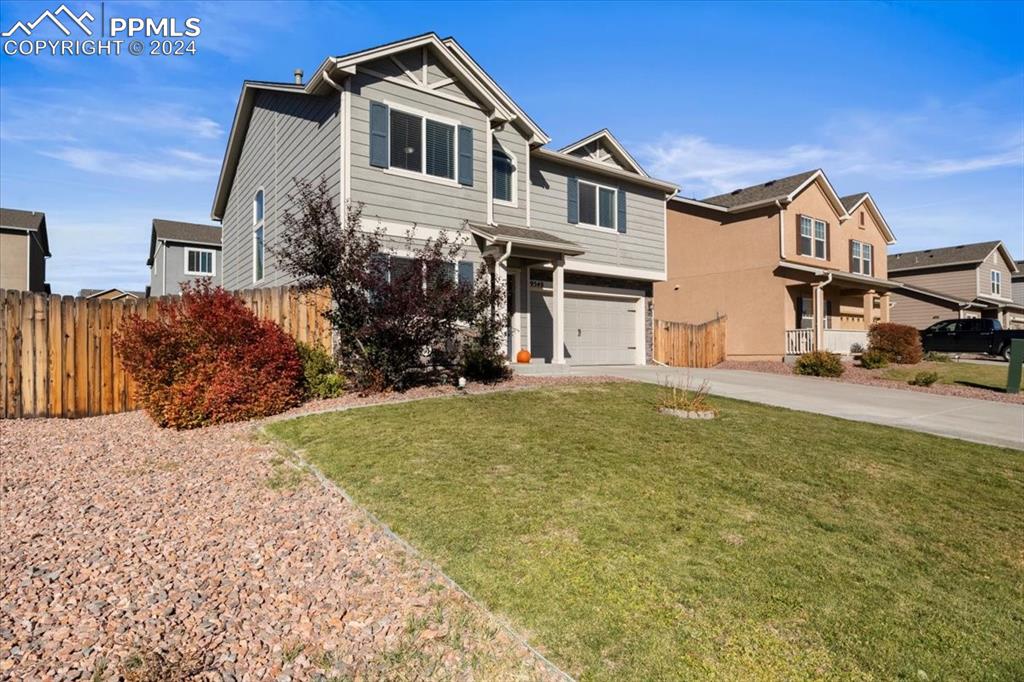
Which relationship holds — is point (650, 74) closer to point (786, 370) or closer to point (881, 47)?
point (881, 47)

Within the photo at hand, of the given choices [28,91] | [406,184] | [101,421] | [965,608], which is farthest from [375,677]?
[28,91]

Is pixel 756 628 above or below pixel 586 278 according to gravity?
below

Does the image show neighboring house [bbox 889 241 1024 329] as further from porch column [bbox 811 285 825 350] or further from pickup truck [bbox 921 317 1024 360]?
porch column [bbox 811 285 825 350]

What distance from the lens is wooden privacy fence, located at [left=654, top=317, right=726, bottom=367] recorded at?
1938 cm

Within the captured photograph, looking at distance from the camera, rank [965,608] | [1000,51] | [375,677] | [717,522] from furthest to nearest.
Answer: [1000,51] < [717,522] < [965,608] < [375,677]

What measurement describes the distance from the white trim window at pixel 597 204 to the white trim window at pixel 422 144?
17.6 ft

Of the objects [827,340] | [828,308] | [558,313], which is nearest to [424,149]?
[558,313]

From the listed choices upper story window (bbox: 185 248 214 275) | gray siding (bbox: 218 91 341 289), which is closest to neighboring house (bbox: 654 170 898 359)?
gray siding (bbox: 218 91 341 289)

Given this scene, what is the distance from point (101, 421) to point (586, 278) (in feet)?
42.6

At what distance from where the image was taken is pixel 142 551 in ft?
13.2

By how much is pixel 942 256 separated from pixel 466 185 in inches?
1536

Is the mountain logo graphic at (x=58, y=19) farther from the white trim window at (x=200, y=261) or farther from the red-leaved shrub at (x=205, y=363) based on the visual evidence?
the white trim window at (x=200, y=261)

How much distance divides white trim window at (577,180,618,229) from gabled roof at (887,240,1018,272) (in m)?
31.2

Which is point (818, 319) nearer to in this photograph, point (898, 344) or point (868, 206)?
point (898, 344)
